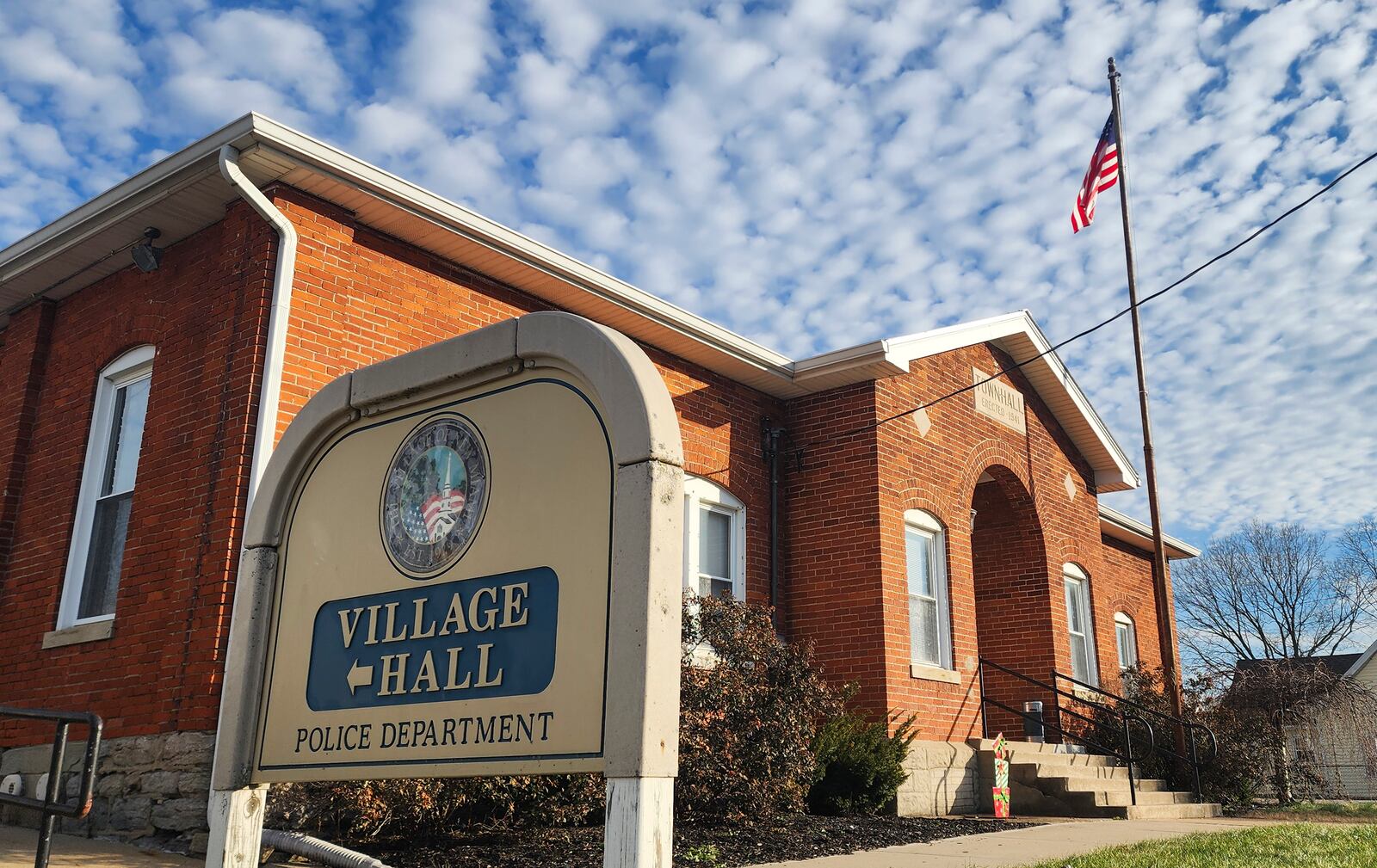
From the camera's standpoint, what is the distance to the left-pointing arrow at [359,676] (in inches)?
159

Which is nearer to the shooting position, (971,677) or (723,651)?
(723,651)

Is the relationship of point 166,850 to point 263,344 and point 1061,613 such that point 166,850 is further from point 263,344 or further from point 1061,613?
point 1061,613

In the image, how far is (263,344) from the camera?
8516 mm

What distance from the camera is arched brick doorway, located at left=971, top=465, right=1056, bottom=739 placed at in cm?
1506

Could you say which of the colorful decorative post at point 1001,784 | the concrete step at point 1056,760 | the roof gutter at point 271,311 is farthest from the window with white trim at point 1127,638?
the roof gutter at point 271,311

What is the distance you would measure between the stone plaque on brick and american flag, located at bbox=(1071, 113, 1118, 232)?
240 cm

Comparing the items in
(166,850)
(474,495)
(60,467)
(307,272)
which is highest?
(307,272)

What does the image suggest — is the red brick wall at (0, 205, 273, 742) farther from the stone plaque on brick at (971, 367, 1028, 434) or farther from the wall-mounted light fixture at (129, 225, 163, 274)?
the stone plaque on brick at (971, 367, 1028, 434)

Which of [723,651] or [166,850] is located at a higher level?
[723,651]

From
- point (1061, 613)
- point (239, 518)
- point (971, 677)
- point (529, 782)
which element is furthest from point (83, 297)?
point (1061, 613)

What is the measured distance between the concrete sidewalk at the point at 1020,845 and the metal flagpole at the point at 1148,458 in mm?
4226

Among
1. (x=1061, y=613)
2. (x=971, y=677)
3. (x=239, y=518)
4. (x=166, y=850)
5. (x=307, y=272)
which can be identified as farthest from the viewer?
(x=1061, y=613)

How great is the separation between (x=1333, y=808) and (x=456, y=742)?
1377cm

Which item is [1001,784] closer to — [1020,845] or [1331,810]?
[1020,845]
